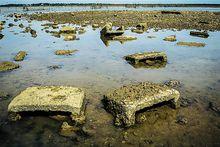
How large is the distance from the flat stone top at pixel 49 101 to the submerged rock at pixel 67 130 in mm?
445

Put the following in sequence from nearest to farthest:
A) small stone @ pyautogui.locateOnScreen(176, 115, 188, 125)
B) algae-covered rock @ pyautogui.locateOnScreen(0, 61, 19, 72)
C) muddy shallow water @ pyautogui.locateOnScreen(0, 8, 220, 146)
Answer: muddy shallow water @ pyautogui.locateOnScreen(0, 8, 220, 146) → small stone @ pyautogui.locateOnScreen(176, 115, 188, 125) → algae-covered rock @ pyautogui.locateOnScreen(0, 61, 19, 72)

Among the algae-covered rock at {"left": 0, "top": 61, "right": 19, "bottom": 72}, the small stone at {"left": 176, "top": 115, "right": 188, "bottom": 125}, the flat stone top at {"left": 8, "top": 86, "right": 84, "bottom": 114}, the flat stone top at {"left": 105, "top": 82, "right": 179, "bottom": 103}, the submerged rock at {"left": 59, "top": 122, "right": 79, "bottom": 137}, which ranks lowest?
the small stone at {"left": 176, "top": 115, "right": 188, "bottom": 125}

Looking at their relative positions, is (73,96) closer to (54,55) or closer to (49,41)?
(54,55)

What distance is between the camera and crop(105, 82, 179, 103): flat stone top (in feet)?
18.5

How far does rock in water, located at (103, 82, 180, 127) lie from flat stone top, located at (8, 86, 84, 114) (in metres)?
0.76

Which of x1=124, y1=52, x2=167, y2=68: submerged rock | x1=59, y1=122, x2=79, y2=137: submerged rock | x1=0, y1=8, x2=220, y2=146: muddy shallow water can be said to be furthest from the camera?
x1=124, y1=52, x2=167, y2=68: submerged rock

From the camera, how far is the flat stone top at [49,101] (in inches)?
223

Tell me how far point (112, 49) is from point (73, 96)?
6924 millimetres

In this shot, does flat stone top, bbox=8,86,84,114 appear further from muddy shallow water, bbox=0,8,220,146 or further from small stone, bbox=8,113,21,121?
muddy shallow water, bbox=0,8,220,146

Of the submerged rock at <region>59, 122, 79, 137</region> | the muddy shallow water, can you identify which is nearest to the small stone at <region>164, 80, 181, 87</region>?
the muddy shallow water

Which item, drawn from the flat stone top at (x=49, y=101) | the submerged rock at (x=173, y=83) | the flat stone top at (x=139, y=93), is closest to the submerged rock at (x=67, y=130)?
the flat stone top at (x=49, y=101)

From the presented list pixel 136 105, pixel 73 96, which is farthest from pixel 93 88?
pixel 136 105

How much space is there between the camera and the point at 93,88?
755cm

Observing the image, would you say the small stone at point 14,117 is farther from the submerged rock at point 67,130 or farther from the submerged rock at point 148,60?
the submerged rock at point 148,60
